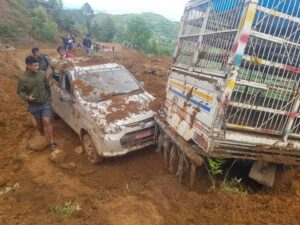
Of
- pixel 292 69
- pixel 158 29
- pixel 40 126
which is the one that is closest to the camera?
pixel 292 69

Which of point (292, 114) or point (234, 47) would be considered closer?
point (234, 47)

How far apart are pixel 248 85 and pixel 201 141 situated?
1.08 meters

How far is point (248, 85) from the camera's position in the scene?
4172mm

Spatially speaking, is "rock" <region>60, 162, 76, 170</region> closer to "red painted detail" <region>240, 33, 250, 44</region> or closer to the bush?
"red painted detail" <region>240, 33, 250, 44</region>

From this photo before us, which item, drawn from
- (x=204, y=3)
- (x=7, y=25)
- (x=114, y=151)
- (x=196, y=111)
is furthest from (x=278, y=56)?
(x=7, y=25)

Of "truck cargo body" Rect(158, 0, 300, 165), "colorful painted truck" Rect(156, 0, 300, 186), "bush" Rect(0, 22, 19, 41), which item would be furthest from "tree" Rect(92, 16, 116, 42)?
"truck cargo body" Rect(158, 0, 300, 165)

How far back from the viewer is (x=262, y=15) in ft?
12.7

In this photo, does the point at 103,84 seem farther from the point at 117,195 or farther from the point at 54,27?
the point at 54,27

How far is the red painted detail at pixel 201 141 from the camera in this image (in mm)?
Result: 4406

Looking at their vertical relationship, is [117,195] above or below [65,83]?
below

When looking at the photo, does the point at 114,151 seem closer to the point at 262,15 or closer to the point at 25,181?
the point at 25,181

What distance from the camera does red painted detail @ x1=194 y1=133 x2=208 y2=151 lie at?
4.41m

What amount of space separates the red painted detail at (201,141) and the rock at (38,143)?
146 inches

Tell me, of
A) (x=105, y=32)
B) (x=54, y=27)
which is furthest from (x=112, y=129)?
(x=105, y=32)
